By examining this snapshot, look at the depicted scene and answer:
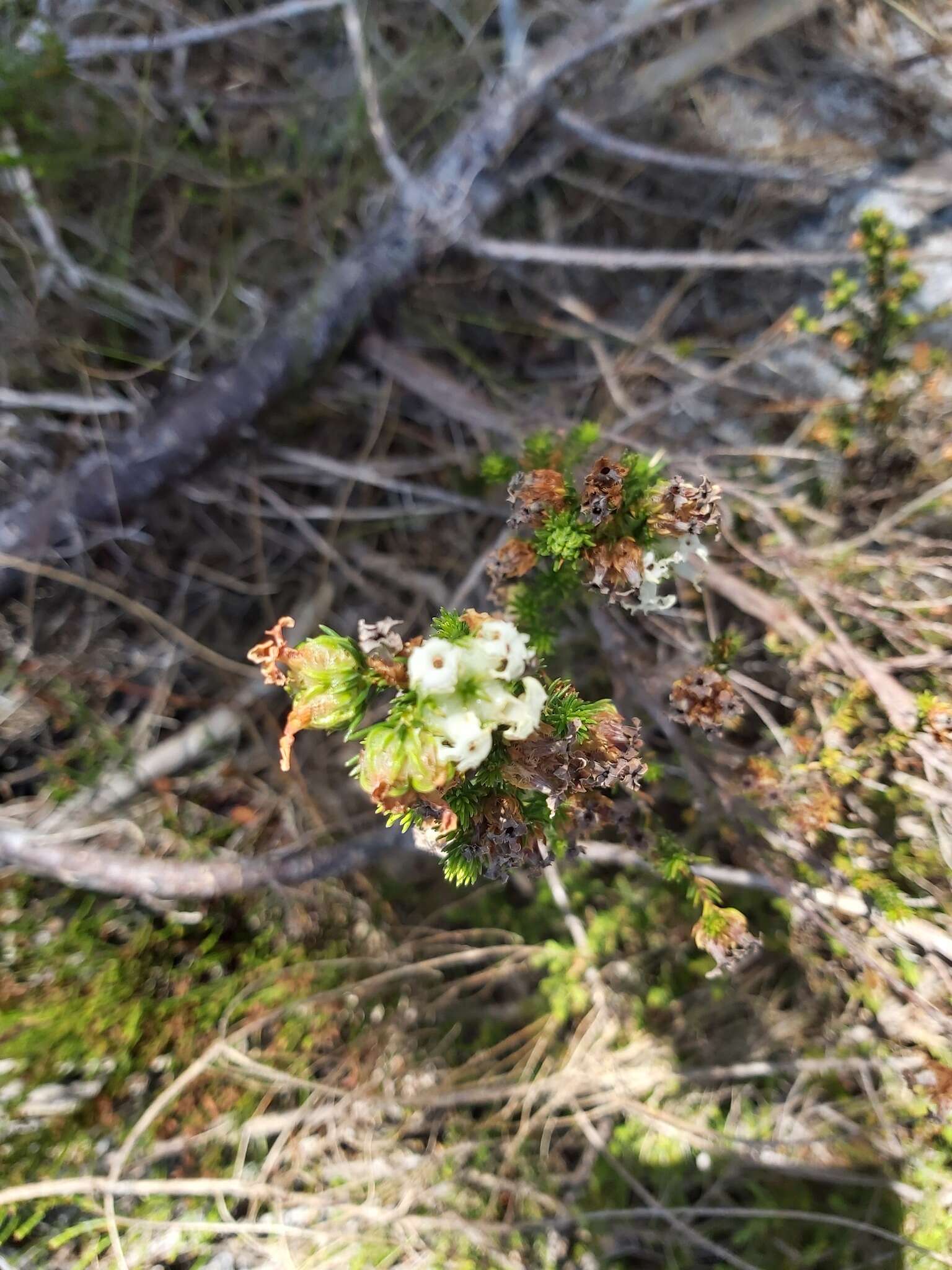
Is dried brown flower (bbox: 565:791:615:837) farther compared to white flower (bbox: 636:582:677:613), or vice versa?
dried brown flower (bbox: 565:791:615:837)

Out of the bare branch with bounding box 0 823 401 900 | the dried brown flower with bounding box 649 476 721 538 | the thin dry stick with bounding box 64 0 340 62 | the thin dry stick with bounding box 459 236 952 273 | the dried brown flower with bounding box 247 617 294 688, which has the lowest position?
the bare branch with bounding box 0 823 401 900

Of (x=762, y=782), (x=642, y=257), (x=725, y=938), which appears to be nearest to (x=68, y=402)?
(x=642, y=257)

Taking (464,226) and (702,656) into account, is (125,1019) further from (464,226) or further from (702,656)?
(464,226)

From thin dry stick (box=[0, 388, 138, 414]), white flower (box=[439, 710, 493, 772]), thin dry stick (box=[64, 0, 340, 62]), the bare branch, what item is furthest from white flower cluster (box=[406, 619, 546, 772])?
thin dry stick (box=[64, 0, 340, 62])

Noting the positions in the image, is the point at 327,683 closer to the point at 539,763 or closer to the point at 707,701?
the point at 539,763

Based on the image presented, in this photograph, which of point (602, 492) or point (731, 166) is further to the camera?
point (731, 166)

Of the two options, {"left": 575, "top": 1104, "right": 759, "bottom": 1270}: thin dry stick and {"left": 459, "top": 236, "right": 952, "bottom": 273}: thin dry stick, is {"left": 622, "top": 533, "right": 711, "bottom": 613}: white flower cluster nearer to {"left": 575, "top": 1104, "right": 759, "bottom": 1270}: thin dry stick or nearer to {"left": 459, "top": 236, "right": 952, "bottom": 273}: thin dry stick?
{"left": 459, "top": 236, "right": 952, "bottom": 273}: thin dry stick

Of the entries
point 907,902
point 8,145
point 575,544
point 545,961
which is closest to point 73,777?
point 545,961
